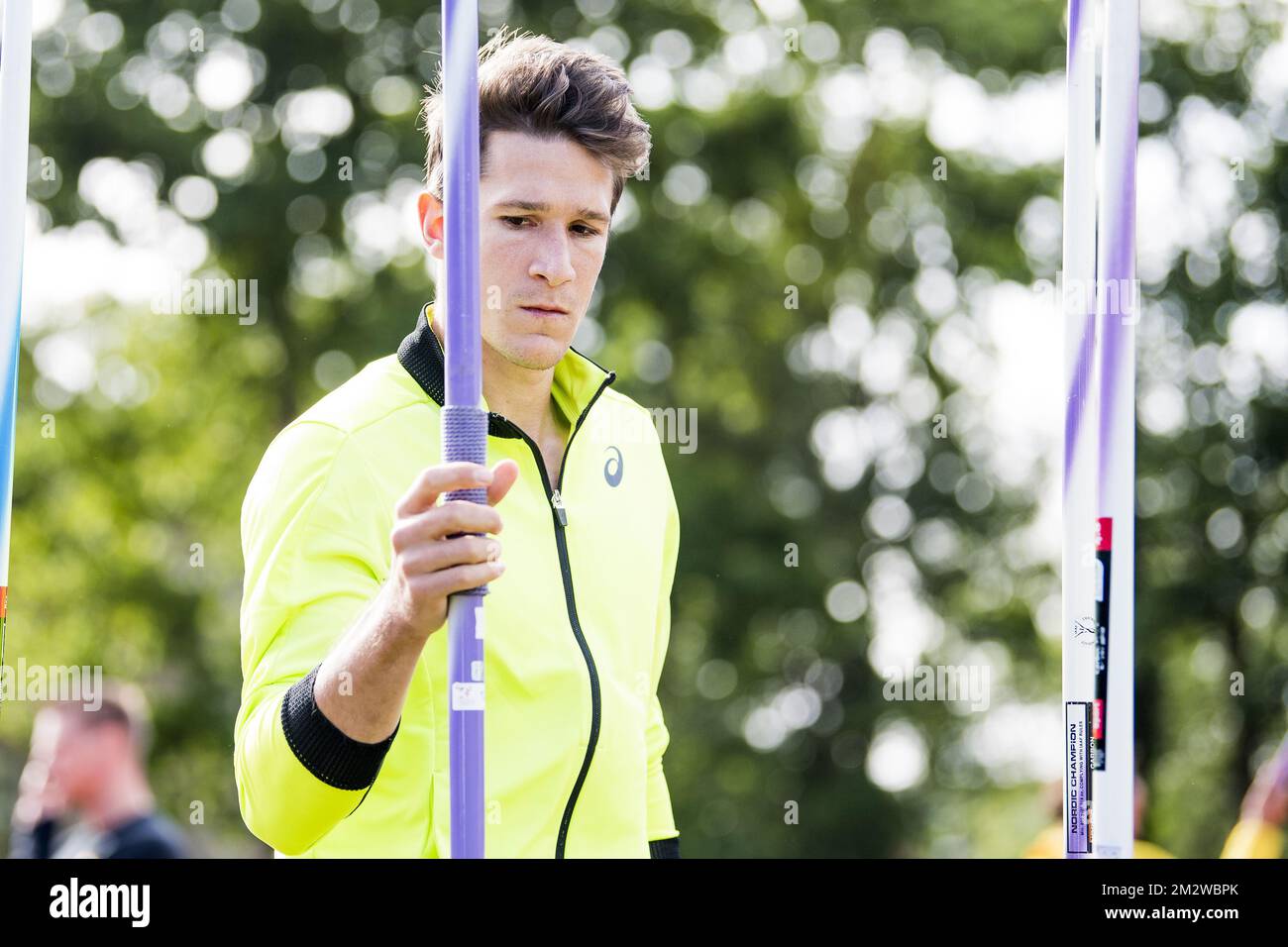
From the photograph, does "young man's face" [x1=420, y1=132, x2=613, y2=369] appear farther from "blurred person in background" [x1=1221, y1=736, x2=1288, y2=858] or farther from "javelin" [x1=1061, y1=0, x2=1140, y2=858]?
"blurred person in background" [x1=1221, y1=736, x2=1288, y2=858]

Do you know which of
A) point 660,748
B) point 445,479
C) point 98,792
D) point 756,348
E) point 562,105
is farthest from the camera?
point 756,348

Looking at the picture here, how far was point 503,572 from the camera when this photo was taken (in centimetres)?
198

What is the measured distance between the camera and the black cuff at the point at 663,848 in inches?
110

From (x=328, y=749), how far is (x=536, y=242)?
2.75 ft

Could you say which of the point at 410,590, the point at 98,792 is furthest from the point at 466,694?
the point at 98,792

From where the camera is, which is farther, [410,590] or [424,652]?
[424,652]

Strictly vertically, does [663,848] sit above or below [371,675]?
below

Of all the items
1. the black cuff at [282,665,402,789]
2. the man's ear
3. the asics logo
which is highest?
the man's ear

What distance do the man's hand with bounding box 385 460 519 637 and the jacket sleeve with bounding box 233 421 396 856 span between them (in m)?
0.28

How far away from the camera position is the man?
6.81 feet

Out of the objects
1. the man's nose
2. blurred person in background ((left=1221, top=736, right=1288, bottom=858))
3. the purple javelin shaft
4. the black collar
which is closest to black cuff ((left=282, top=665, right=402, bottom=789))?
the purple javelin shaft

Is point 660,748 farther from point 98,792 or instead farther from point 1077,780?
point 98,792

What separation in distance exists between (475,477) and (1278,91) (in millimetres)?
14434
